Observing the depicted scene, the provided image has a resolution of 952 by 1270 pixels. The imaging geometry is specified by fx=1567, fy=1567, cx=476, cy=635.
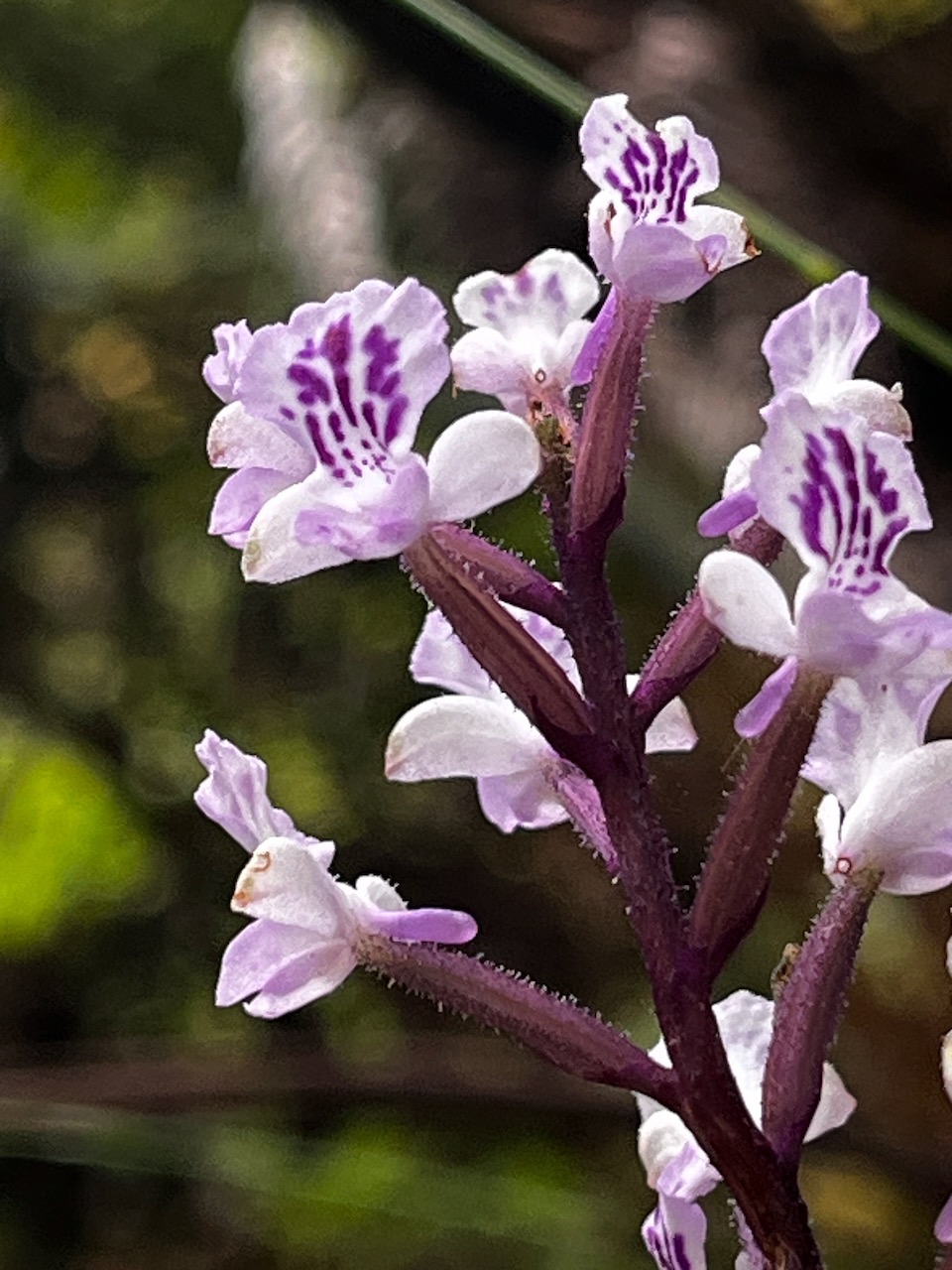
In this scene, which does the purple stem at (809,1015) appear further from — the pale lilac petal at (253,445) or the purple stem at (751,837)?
the pale lilac petal at (253,445)

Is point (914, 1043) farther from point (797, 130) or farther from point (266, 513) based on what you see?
point (266, 513)

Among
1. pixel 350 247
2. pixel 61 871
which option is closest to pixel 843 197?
pixel 350 247

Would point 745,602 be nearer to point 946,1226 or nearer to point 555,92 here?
point 946,1226

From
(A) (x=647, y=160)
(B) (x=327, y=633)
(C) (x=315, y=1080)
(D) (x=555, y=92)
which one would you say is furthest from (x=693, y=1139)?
(B) (x=327, y=633)

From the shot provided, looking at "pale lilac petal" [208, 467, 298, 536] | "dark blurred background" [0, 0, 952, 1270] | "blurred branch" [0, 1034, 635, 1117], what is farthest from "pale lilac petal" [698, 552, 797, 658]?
"blurred branch" [0, 1034, 635, 1117]

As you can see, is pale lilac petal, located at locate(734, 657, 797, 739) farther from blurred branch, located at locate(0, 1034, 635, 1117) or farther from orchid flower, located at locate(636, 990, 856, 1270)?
blurred branch, located at locate(0, 1034, 635, 1117)

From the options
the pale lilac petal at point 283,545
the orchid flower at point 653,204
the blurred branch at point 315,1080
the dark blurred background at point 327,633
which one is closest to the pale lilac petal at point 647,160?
the orchid flower at point 653,204
